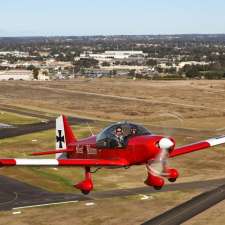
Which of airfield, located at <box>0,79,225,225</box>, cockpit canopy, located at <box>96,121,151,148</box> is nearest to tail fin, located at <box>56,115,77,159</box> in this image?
cockpit canopy, located at <box>96,121,151,148</box>

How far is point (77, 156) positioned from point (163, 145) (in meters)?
8.56

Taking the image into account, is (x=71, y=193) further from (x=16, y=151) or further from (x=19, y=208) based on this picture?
(x=16, y=151)

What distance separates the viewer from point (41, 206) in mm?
52375

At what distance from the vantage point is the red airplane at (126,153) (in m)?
29.6

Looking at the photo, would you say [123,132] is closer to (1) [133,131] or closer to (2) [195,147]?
(1) [133,131]

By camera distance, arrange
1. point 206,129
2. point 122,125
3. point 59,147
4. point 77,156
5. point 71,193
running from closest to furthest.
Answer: point 122,125 → point 77,156 → point 59,147 → point 71,193 → point 206,129

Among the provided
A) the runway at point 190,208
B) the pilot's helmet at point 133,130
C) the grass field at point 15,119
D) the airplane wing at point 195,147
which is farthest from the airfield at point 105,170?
the pilot's helmet at point 133,130

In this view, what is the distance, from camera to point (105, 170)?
6800cm

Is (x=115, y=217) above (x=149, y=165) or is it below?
below

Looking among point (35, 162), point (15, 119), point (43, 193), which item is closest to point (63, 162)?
point (35, 162)

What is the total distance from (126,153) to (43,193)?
2773cm

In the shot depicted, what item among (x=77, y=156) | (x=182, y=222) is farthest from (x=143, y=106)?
(x=77, y=156)

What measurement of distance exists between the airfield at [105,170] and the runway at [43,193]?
3.8 inches

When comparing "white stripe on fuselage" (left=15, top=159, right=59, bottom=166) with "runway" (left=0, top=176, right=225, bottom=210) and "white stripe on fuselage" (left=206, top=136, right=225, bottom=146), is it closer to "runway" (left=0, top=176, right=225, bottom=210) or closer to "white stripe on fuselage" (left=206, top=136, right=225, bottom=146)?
"white stripe on fuselage" (left=206, top=136, right=225, bottom=146)
